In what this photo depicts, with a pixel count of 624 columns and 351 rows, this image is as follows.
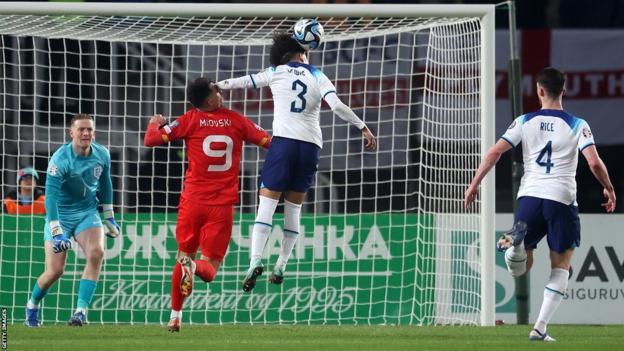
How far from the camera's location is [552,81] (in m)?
11.1

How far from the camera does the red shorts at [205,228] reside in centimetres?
1187

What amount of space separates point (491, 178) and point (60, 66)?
514 cm

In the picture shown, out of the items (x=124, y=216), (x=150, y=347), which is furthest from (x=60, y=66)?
(x=150, y=347)

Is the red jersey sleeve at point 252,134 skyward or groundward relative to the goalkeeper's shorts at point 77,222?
skyward

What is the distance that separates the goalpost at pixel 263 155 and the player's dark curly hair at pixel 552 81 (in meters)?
2.83

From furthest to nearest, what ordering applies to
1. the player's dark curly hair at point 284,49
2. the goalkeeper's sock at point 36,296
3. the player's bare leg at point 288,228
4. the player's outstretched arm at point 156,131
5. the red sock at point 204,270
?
the goalkeeper's sock at point 36,296, the player's bare leg at point 288,228, the player's dark curly hair at point 284,49, the player's outstretched arm at point 156,131, the red sock at point 204,270

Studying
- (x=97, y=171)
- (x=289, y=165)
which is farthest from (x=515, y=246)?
(x=97, y=171)

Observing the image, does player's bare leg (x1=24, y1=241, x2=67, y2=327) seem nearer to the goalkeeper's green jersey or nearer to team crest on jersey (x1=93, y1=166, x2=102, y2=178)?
the goalkeeper's green jersey

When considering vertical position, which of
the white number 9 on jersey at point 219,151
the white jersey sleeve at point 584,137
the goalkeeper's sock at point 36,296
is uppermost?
the white jersey sleeve at point 584,137

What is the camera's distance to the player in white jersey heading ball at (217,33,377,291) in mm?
11938

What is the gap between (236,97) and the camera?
1698cm

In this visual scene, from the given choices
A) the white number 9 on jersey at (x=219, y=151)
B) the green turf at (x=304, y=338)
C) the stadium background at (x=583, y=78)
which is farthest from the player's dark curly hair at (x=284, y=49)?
the stadium background at (x=583, y=78)

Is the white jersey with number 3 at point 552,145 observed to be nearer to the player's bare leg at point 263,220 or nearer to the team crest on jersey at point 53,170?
the player's bare leg at point 263,220

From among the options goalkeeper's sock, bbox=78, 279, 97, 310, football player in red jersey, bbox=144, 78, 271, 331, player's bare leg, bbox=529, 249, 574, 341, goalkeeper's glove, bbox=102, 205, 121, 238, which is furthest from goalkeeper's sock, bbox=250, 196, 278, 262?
player's bare leg, bbox=529, 249, 574, 341
